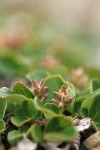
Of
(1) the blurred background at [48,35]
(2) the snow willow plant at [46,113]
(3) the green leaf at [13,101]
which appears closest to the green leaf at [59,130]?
(2) the snow willow plant at [46,113]

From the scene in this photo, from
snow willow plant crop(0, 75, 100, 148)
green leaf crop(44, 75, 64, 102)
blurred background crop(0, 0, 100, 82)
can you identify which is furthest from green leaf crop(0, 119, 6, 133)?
blurred background crop(0, 0, 100, 82)

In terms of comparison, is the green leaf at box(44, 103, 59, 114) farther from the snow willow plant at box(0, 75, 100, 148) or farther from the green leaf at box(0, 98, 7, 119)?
the green leaf at box(0, 98, 7, 119)

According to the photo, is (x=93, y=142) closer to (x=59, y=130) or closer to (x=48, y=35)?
(x=59, y=130)

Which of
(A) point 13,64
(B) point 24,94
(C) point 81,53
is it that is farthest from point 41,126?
(C) point 81,53

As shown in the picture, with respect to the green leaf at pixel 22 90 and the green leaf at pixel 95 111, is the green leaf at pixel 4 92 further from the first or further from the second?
the green leaf at pixel 95 111

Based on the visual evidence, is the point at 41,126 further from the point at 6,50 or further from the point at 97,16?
the point at 97,16

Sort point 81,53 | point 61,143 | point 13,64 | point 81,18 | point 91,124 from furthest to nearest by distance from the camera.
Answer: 1. point 81,18
2. point 81,53
3. point 13,64
4. point 91,124
5. point 61,143

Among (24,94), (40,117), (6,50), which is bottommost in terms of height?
(40,117)
